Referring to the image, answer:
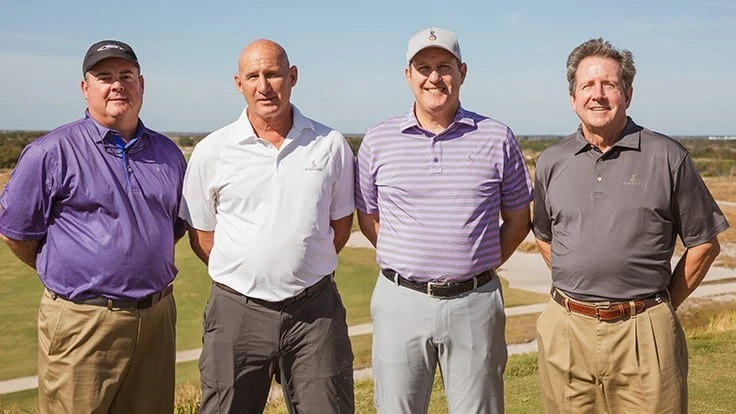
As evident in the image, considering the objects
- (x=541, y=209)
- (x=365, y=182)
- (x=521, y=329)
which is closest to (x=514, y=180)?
(x=541, y=209)

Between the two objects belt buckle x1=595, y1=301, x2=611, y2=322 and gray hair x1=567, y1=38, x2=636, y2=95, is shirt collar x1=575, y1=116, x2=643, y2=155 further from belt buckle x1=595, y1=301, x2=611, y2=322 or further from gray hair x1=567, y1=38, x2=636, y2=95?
belt buckle x1=595, y1=301, x2=611, y2=322

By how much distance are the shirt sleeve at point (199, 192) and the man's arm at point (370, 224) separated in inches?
39.1

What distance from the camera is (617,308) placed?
4262 mm

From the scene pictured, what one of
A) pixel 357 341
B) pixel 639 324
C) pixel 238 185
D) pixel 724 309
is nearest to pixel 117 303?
pixel 238 185

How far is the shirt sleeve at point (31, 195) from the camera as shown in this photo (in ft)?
15.0

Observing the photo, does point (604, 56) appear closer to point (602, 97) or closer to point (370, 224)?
point (602, 97)

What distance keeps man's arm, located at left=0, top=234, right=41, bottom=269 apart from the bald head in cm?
176

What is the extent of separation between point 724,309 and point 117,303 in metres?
22.4

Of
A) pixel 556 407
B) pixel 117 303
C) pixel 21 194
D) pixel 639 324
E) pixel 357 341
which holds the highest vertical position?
pixel 21 194

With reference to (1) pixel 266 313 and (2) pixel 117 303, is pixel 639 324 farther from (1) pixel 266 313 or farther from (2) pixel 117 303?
(2) pixel 117 303

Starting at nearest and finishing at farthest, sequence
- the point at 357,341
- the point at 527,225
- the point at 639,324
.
Result: 1. the point at 639,324
2. the point at 527,225
3. the point at 357,341

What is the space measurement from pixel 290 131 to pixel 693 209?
242cm

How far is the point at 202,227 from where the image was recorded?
4.83 metres

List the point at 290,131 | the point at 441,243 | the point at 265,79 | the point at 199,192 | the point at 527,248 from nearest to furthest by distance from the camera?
the point at 441,243 → the point at 265,79 → the point at 290,131 → the point at 199,192 → the point at 527,248
